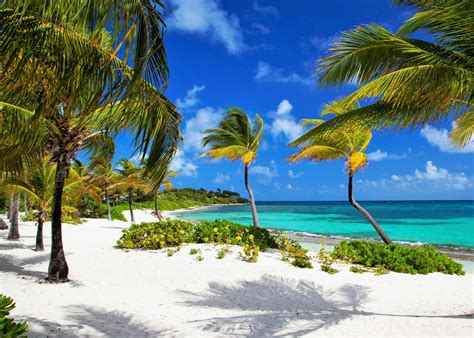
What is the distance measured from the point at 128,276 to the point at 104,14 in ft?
23.9

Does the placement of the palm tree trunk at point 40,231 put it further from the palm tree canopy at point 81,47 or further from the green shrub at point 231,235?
the palm tree canopy at point 81,47

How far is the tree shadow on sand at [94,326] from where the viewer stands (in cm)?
471

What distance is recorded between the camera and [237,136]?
17.7m

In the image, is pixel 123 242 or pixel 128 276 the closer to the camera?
pixel 128 276

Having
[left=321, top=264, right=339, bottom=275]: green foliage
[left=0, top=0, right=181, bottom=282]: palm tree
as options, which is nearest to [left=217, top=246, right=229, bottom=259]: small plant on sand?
[left=321, top=264, right=339, bottom=275]: green foliage

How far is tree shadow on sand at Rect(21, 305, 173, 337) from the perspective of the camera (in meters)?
4.71

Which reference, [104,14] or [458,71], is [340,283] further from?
[104,14]

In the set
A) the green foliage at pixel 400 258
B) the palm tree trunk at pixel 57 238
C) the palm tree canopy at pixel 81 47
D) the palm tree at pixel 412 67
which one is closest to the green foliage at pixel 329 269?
the green foliage at pixel 400 258

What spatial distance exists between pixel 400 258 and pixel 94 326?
26.9ft

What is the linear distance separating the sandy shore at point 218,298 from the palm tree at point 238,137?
6950 mm

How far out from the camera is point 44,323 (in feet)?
16.3

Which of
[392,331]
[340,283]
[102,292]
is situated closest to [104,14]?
[392,331]

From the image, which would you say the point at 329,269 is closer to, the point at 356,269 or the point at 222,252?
the point at 356,269

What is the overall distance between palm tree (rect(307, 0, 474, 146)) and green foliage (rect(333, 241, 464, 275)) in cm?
509
